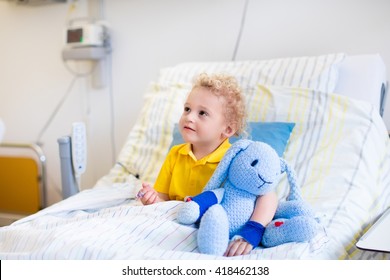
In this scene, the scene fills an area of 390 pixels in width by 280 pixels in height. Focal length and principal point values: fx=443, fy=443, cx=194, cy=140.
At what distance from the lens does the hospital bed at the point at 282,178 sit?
0.90 m

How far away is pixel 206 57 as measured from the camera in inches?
78.0

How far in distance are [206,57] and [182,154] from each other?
32.6 inches

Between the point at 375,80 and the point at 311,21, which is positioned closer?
the point at 375,80

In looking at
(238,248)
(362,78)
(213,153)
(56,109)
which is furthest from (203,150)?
(56,109)

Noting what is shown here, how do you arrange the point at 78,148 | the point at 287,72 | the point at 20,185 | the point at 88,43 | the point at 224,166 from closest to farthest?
the point at 224,166
the point at 78,148
the point at 287,72
the point at 88,43
the point at 20,185

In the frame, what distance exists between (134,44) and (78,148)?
2.87ft

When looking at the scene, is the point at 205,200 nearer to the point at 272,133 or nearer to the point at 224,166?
the point at 224,166

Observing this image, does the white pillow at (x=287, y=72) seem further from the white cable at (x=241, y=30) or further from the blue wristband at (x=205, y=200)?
the blue wristband at (x=205, y=200)

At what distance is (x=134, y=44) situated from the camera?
84.3 inches

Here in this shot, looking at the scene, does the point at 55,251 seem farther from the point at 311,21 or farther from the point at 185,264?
the point at 311,21

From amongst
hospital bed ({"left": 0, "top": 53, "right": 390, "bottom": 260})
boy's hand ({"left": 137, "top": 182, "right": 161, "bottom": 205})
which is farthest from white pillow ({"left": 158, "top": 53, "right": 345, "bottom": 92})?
boy's hand ({"left": 137, "top": 182, "right": 161, "bottom": 205})

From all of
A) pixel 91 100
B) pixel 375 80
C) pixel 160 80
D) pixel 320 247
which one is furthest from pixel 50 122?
pixel 320 247

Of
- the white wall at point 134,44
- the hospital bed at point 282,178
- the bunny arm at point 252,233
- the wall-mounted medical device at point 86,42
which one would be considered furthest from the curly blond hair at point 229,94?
the wall-mounted medical device at point 86,42

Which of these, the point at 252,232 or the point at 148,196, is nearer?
the point at 252,232
